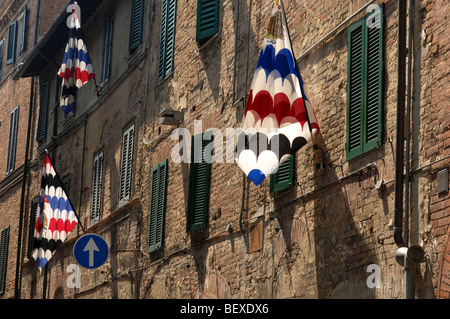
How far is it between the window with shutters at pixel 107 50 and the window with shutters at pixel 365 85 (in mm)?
8561

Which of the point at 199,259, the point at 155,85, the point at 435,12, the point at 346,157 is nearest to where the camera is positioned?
the point at 435,12

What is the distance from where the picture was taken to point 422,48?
868 centimetres

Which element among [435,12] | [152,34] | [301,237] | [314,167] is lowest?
[301,237]

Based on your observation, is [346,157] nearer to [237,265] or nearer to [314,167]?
[314,167]

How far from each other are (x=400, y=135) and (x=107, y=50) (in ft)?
33.2

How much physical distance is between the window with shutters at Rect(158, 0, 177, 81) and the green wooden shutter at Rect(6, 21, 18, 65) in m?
12.2

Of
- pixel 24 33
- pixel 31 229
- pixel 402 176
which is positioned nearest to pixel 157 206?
pixel 402 176

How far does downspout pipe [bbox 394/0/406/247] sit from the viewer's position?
336 inches

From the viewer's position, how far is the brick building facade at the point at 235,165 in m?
8.62

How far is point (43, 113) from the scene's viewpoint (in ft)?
72.9

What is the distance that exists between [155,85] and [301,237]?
18.6 feet

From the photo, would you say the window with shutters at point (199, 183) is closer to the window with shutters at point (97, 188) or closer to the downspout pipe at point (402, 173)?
the window with shutters at point (97, 188)

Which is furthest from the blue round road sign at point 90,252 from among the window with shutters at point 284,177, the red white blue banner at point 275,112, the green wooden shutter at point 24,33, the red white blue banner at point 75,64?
the green wooden shutter at point 24,33
